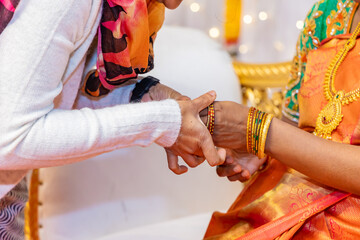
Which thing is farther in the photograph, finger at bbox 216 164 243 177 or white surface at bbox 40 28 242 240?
white surface at bbox 40 28 242 240

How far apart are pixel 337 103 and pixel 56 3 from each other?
22.9 inches

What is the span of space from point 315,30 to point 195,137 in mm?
449

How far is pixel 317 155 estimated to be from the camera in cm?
88

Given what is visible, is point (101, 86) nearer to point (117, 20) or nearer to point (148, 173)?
point (117, 20)

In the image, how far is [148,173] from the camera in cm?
136

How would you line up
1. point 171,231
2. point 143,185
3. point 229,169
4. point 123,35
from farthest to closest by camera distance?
point 143,185 < point 171,231 < point 229,169 < point 123,35

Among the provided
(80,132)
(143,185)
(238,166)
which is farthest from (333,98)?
(143,185)

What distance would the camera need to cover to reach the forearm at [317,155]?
86 cm

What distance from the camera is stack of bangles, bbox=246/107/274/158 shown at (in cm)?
89

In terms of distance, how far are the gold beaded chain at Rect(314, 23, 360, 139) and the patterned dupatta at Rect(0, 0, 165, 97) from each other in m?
0.38

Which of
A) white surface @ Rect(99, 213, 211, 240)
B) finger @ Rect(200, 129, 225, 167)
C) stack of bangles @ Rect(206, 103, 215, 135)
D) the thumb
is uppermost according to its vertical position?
the thumb

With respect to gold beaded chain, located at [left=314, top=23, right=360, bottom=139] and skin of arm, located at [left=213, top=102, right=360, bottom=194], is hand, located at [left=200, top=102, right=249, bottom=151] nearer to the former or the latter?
skin of arm, located at [left=213, top=102, right=360, bottom=194]

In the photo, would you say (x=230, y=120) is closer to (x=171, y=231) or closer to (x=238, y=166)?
(x=238, y=166)

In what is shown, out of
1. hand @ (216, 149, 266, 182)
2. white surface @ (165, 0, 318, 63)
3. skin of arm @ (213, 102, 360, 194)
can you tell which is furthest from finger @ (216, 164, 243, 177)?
white surface @ (165, 0, 318, 63)
